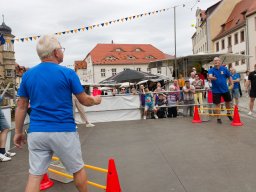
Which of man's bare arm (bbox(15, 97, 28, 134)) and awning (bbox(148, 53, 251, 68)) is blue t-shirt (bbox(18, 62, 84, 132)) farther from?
awning (bbox(148, 53, 251, 68))

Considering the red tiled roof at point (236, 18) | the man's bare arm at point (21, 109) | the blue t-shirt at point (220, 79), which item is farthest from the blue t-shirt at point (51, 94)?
the red tiled roof at point (236, 18)

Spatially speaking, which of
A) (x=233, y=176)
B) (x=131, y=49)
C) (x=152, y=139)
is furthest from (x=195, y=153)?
(x=131, y=49)

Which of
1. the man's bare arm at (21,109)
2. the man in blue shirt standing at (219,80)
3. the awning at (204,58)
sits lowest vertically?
the man's bare arm at (21,109)

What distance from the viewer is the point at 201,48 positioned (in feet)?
182

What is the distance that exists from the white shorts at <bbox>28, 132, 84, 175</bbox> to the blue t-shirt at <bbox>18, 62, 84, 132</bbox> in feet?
0.18

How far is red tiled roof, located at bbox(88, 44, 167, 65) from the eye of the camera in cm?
6638

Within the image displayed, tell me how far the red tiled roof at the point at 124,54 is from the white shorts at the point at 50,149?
6298 centimetres

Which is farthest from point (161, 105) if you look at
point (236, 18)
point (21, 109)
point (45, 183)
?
point (236, 18)

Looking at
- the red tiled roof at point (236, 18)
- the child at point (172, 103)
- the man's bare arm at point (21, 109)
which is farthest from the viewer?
the red tiled roof at point (236, 18)

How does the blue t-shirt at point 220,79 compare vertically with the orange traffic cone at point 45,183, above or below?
above

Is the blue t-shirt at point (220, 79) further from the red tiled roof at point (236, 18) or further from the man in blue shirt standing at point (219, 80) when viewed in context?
the red tiled roof at point (236, 18)

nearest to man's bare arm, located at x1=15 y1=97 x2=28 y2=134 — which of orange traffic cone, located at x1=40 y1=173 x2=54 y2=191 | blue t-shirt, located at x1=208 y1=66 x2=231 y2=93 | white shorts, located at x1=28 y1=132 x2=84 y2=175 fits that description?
white shorts, located at x1=28 y1=132 x2=84 y2=175

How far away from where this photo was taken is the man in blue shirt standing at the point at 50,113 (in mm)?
2518

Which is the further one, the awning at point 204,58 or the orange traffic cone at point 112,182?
the awning at point 204,58
